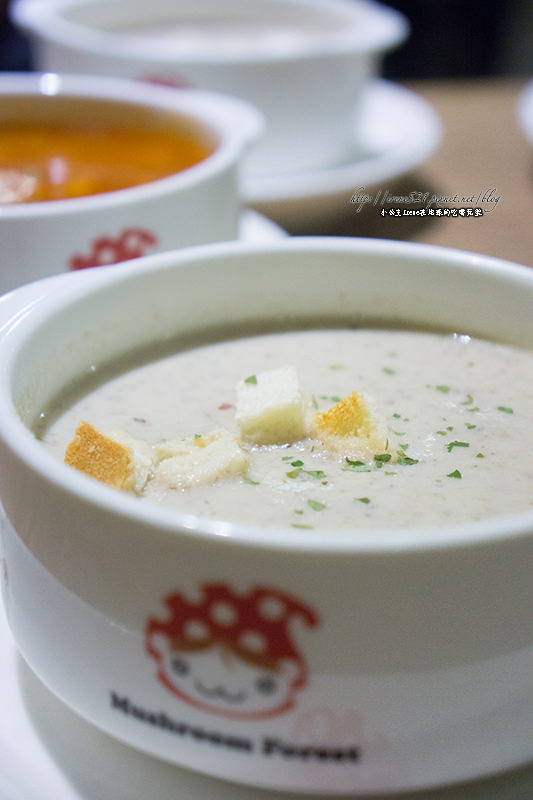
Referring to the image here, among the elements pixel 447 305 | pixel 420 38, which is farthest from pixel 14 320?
pixel 420 38

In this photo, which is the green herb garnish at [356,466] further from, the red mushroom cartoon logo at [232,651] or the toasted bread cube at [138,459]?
the red mushroom cartoon logo at [232,651]

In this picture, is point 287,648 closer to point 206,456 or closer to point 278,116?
point 206,456

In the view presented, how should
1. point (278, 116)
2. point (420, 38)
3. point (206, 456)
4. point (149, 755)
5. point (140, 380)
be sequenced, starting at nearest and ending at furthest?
point (149, 755), point (206, 456), point (140, 380), point (278, 116), point (420, 38)

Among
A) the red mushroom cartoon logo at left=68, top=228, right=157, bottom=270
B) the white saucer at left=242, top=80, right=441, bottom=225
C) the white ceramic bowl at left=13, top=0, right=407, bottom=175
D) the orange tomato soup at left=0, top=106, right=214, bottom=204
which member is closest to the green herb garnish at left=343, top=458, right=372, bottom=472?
the red mushroom cartoon logo at left=68, top=228, right=157, bottom=270

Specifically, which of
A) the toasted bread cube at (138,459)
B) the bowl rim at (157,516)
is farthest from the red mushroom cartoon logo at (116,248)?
the toasted bread cube at (138,459)

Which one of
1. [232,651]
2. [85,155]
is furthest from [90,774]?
[85,155]

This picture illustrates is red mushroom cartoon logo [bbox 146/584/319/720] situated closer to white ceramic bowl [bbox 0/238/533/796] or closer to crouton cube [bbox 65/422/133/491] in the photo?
white ceramic bowl [bbox 0/238/533/796]
